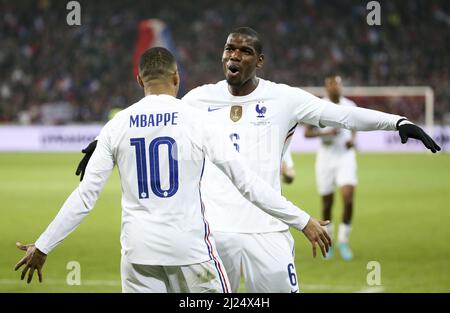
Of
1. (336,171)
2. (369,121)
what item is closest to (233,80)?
(369,121)

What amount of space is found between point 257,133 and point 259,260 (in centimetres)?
86

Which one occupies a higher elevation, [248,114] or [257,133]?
[248,114]

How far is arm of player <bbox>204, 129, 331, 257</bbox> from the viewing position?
15.1ft

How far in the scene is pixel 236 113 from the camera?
19.1 feet

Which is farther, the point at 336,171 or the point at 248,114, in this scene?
the point at 336,171

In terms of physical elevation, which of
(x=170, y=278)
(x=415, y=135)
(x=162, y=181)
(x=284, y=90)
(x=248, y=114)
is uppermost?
(x=284, y=90)

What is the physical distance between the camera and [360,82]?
34500 millimetres

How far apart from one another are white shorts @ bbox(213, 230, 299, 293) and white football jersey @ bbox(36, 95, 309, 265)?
867 mm

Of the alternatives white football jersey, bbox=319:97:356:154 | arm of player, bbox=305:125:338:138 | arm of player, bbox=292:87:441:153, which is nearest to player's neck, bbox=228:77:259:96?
arm of player, bbox=292:87:441:153

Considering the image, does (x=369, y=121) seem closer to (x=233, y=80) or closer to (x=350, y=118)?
(x=350, y=118)

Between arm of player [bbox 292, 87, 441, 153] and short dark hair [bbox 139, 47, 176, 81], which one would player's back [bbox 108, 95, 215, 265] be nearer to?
short dark hair [bbox 139, 47, 176, 81]
